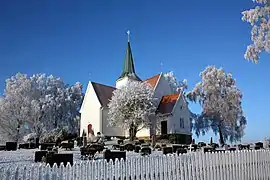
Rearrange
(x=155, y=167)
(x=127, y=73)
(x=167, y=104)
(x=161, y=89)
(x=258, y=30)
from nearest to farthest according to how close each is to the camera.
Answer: (x=155, y=167), (x=258, y=30), (x=167, y=104), (x=161, y=89), (x=127, y=73)

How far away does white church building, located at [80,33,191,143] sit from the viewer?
44.0 metres

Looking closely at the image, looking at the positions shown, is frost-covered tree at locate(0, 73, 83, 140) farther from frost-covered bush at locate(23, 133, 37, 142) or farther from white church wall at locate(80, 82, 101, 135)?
white church wall at locate(80, 82, 101, 135)

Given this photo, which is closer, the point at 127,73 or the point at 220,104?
the point at 220,104

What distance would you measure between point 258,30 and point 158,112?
30829mm

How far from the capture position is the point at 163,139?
4094cm

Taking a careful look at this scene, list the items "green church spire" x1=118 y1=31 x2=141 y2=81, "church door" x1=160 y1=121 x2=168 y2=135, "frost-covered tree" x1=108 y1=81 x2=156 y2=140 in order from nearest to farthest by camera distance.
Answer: "frost-covered tree" x1=108 y1=81 x2=156 y2=140 < "church door" x1=160 y1=121 x2=168 y2=135 < "green church spire" x1=118 y1=31 x2=141 y2=81

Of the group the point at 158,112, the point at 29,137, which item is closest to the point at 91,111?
the point at 29,137

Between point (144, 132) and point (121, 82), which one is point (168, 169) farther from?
point (121, 82)

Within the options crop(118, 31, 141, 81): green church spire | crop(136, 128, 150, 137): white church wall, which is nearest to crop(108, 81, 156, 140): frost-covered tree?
crop(136, 128, 150, 137): white church wall

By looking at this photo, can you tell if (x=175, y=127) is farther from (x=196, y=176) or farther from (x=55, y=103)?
(x=196, y=176)

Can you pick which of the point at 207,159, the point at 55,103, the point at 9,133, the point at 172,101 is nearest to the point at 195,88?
the point at 172,101

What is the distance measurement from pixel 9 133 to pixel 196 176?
43.8 m

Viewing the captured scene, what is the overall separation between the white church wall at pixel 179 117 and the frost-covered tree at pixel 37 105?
20.7 metres

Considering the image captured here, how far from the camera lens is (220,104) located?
4559 cm
